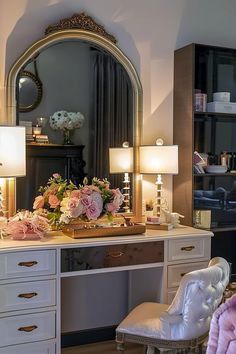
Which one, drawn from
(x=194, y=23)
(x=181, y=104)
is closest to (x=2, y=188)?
(x=181, y=104)

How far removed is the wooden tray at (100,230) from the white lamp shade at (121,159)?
509 millimetres

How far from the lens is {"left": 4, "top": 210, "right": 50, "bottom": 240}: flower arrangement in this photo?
2529 millimetres

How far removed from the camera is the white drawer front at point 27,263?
7.76 ft

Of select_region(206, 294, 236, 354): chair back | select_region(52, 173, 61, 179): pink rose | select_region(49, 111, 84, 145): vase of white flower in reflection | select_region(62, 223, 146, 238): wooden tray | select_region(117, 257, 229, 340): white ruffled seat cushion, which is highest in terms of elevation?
select_region(49, 111, 84, 145): vase of white flower in reflection

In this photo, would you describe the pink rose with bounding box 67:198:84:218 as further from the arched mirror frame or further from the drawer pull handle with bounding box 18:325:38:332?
the drawer pull handle with bounding box 18:325:38:332

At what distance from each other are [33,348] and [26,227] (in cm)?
67

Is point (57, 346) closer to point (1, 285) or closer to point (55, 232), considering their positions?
point (1, 285)

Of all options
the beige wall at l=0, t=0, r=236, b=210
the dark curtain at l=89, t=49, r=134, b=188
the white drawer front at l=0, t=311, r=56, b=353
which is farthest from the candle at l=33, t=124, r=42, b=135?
the white drawer front at l=0, t=311, r=56, b=353

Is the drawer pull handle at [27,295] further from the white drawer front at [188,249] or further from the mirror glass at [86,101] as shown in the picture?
the white drawer front at [188,249]

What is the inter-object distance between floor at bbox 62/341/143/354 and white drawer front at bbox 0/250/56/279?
0.86m

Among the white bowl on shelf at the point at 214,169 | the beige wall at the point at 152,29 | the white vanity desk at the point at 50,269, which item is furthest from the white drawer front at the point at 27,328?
the white bowl on shelf at the point at 214,169

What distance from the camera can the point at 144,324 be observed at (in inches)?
→ 96.2

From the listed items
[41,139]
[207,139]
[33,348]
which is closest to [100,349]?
[33,348]

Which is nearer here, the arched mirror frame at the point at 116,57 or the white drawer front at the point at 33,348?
the white drawer front at the point at 33,348
